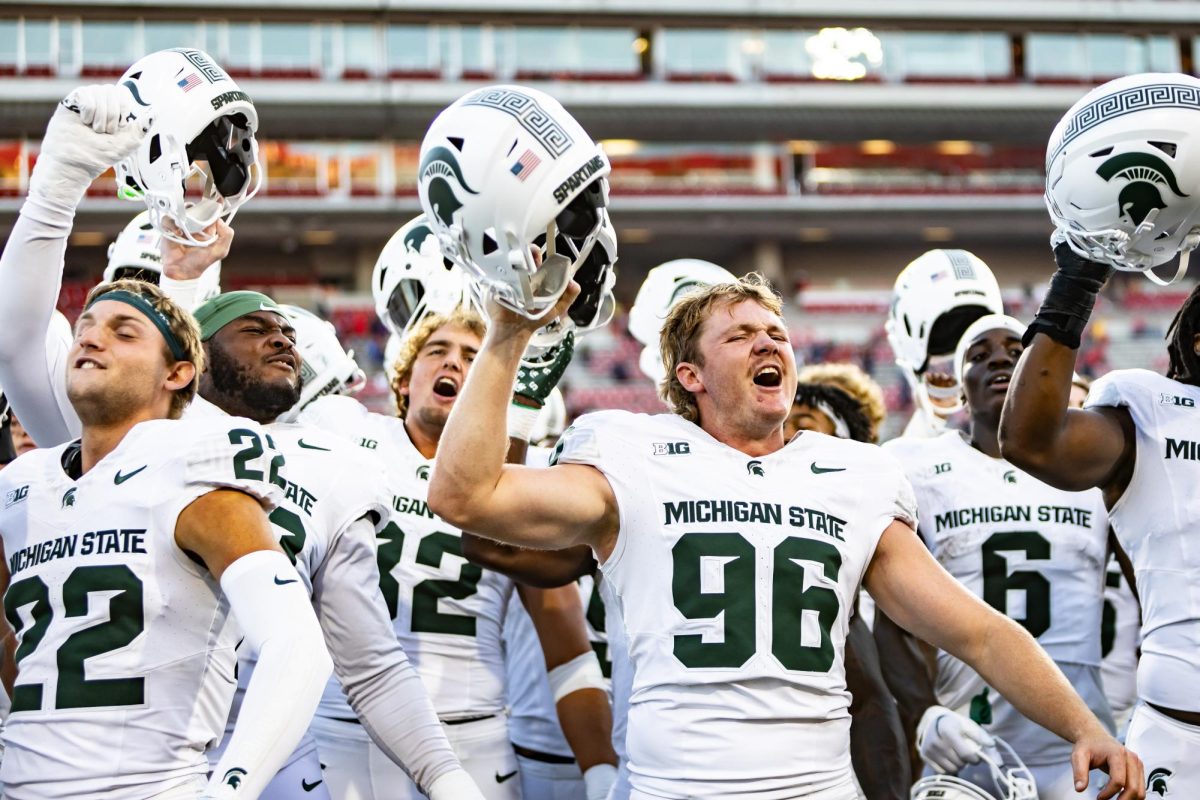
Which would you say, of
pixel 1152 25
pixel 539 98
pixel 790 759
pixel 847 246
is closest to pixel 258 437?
pixel 539 98

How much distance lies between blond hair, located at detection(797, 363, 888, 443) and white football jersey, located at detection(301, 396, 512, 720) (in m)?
1.54

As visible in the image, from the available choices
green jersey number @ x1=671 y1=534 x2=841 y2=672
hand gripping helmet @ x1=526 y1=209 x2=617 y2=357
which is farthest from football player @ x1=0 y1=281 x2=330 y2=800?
green jersey number @ x1=671 y1=534 x2=841 y2=672

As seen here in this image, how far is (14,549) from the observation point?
307 cm

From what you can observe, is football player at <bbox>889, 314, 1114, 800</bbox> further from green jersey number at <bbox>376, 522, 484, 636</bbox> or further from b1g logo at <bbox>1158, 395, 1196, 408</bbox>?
green jersey number at <bbox>376, 522, 484, 636</bbox>

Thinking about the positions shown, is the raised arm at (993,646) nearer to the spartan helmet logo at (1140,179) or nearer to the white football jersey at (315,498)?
the spartan helmet logo at (1140,179)

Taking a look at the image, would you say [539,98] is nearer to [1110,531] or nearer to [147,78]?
[147,78]

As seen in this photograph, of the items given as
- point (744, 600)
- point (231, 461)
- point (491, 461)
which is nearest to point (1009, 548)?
point (744, 600)

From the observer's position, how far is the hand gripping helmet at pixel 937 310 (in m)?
5.41

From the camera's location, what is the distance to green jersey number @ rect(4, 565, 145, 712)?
113 inches

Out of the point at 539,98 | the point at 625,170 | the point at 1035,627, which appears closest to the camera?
the point at 539,98

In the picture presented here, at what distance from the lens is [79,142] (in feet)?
11.3

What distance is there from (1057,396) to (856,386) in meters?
2.12

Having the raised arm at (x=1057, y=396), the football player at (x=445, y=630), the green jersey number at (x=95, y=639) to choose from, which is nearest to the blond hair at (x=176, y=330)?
the green jersey number at (x=95, y=639)

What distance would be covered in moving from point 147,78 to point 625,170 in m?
28.7
